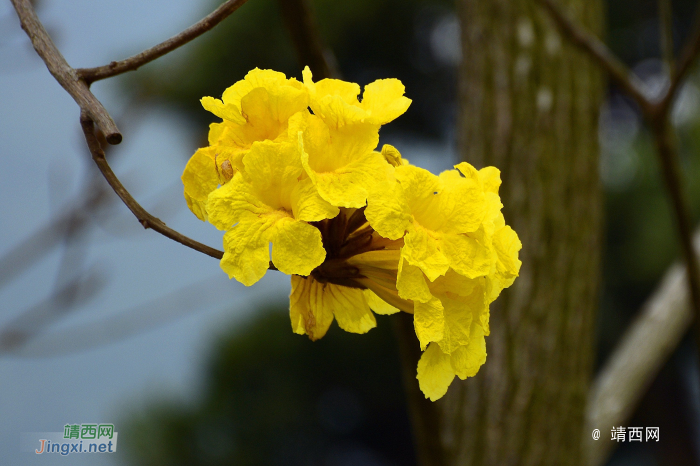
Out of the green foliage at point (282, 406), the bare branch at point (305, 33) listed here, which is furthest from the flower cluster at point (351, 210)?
the green foliage at point (282, 406)

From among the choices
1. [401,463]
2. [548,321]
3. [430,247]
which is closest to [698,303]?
[548,321]

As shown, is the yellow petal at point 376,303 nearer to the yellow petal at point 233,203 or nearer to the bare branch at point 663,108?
the yellow petal at point 233,203

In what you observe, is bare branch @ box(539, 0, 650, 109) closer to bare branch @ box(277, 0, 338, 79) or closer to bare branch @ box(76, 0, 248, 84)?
bare branch @ box(277, 0, 338, 79)

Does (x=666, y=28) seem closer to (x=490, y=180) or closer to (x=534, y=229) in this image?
(x=534, y=229)

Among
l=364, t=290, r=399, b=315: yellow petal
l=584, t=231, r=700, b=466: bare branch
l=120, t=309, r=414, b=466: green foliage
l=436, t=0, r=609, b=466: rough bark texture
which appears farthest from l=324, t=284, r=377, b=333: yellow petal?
l=120, t=309, r=414, b=466: green foliage

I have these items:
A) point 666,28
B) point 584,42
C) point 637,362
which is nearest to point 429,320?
point 584,42

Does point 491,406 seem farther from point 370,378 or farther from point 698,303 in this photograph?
point 370,378
